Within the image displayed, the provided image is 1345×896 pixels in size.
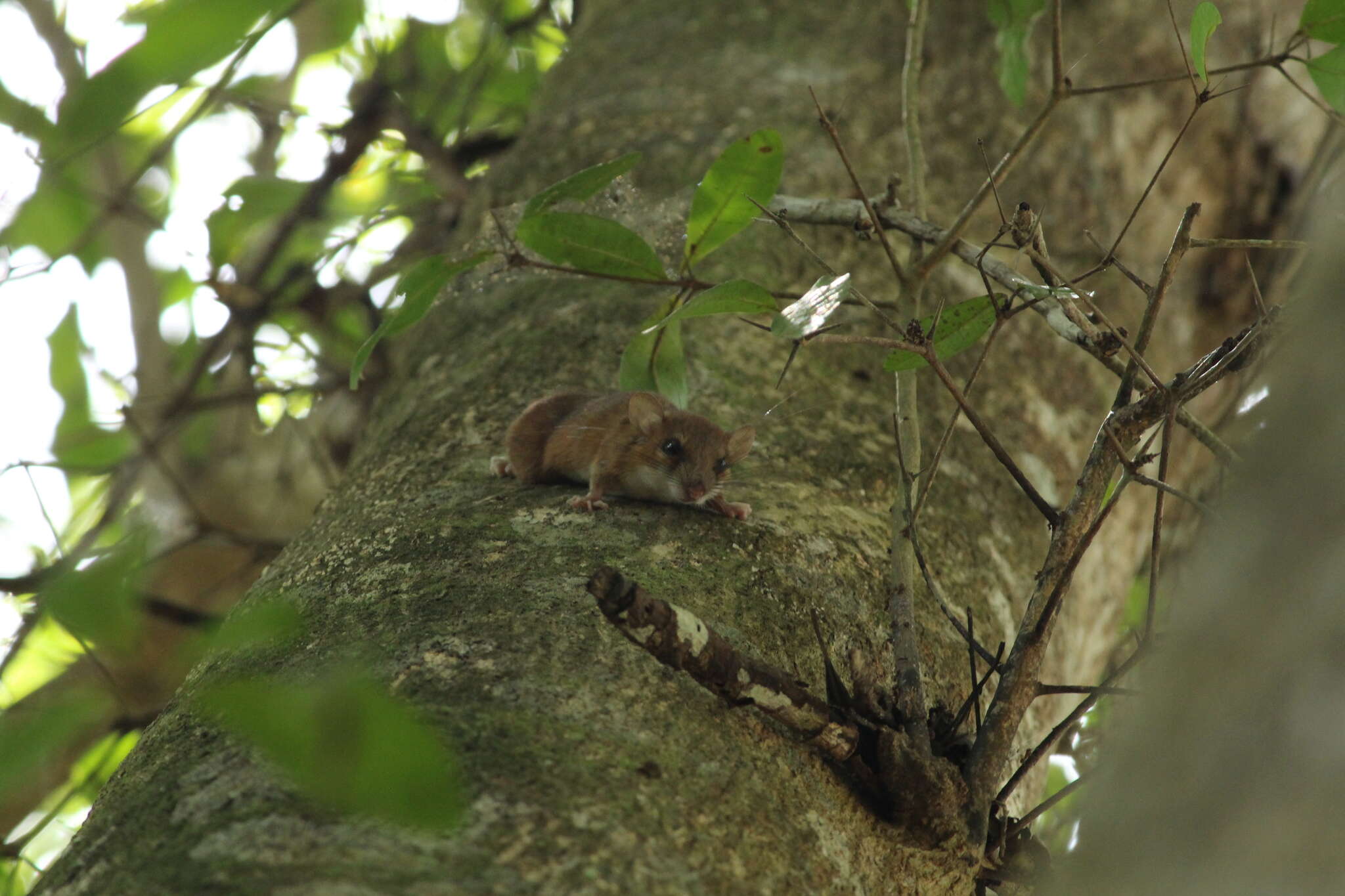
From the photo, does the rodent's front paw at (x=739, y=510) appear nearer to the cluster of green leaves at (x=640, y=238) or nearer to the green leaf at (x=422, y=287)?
the cluster of green leaves at (x=640, y=238)

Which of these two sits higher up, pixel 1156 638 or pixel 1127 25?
pixel 1127 25

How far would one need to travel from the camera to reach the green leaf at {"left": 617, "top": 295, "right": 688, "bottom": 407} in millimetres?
2494

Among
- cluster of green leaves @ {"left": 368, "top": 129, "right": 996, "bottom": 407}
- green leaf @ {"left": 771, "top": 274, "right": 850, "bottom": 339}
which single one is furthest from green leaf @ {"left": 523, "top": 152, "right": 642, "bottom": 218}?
green leaf @ {"left": 771, "top": 274, "right": 850, "bottom": 339}

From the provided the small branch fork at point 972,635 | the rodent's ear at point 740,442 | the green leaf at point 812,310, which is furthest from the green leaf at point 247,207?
the green leaf at point 812,310

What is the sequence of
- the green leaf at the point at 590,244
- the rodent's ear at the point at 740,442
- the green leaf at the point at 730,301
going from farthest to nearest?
the rodent's ear at the point at 740,442, the green leaf at the point at 590,244, the green leaf at the point at 730,301

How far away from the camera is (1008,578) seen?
8.72 ft

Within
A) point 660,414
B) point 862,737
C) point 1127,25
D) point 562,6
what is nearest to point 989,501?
point 660,414

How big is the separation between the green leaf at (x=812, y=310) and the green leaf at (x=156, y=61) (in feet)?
2.94

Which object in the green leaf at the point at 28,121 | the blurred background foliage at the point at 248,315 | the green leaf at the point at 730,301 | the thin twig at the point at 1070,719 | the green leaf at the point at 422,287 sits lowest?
the thin twig at the point at 1070,719

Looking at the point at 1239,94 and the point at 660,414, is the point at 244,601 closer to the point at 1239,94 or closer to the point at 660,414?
the point at 660,414

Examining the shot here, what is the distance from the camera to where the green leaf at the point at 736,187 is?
7.02 ft

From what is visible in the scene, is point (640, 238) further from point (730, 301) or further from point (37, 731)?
point (37, 731)

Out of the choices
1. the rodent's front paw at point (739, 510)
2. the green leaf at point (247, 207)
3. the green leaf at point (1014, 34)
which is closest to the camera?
the rodent's front paw at point (739, 510)

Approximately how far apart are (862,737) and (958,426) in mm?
1434
